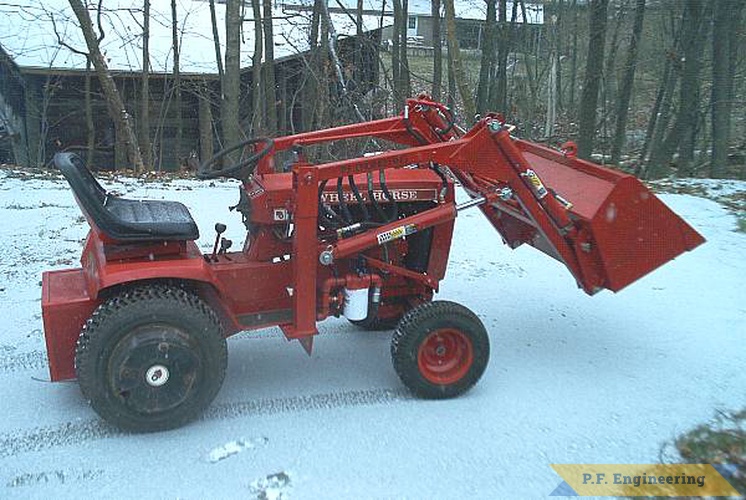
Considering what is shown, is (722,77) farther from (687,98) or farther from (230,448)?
(230,448)

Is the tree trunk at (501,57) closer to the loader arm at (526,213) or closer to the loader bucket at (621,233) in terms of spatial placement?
the loader arm at (526,213)

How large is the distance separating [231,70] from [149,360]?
30.0 ft

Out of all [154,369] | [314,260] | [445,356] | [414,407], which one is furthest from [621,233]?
[154,369]

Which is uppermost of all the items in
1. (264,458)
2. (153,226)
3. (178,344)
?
(153,226)

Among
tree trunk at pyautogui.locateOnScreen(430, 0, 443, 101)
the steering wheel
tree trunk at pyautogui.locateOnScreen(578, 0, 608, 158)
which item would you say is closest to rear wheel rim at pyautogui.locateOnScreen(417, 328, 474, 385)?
the steering wheel

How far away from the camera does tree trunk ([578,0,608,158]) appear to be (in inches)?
384

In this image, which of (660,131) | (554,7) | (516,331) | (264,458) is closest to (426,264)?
(516,331)

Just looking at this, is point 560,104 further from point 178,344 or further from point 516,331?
point 178,344

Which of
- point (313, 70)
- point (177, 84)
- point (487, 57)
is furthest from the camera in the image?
point (487, 57)

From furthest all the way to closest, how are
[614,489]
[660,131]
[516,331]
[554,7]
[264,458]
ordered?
[554,7]
[660,131]
[516,331]
[264,458]
[614,489]

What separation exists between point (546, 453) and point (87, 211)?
2.21m

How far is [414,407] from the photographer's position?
10.1 ft

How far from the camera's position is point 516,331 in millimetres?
4012

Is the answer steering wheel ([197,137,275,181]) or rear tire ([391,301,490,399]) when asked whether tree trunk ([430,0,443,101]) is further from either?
rear tire ([391,301,490,399])
